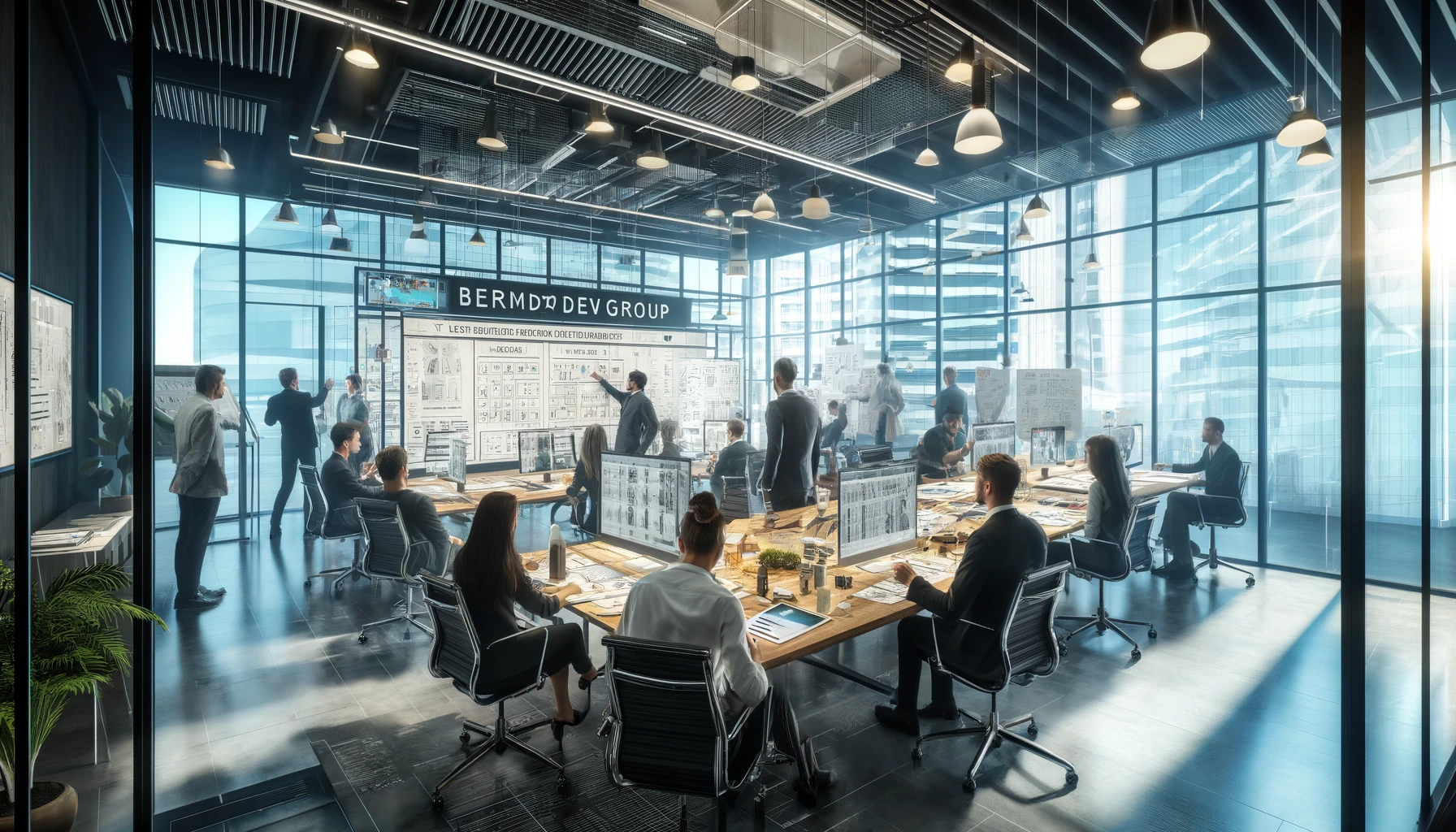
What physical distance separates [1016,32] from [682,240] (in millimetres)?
7856

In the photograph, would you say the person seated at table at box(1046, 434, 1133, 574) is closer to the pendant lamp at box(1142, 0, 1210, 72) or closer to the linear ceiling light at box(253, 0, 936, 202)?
the pendant lamp at box(1142, 0, 1210, 72)

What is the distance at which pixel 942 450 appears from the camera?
23.6 ft

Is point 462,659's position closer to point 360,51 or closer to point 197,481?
point 360,51

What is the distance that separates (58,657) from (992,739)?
140 inches

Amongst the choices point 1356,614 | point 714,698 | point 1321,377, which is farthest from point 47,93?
point 1321,377

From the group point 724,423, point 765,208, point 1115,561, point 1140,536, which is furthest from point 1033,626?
point 724,423

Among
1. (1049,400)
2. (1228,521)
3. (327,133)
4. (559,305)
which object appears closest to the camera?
(327,133)

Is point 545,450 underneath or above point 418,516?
above

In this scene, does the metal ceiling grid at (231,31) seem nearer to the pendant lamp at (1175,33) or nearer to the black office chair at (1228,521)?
the pendant lamp at (1175,33)

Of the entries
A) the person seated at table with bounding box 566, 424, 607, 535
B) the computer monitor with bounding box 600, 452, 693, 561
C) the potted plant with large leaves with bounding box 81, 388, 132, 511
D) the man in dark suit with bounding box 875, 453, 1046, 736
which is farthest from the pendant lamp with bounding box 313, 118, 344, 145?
the man in dark suit with bounding box 875, 453, 1046, 736

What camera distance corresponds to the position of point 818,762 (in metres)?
3.23

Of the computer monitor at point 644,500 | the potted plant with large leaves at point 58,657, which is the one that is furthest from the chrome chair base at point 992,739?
the potted plant with large leaves at point 58,657

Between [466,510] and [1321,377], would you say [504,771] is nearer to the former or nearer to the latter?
[466,510]

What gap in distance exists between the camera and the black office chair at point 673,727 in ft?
7.20
